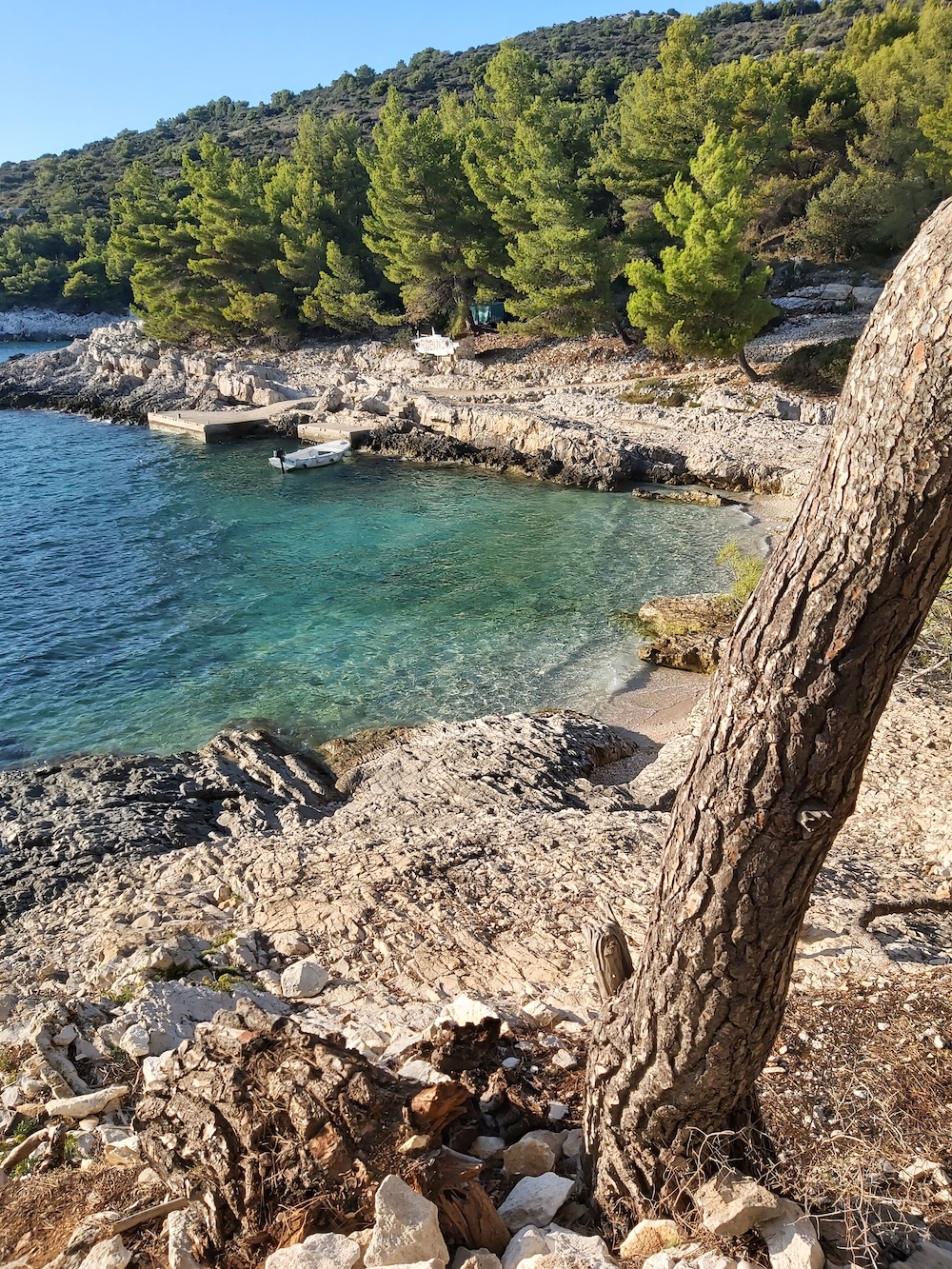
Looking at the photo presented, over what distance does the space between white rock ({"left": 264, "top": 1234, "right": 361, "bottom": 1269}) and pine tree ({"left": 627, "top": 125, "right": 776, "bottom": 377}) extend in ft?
97.4

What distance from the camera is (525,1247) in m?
3.21

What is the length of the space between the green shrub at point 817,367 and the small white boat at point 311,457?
1664 cm

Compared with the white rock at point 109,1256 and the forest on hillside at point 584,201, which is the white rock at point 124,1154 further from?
the forest on hillside at point 584,201

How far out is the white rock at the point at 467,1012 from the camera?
15.9ft

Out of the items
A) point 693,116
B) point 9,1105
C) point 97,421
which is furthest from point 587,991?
point 97,421

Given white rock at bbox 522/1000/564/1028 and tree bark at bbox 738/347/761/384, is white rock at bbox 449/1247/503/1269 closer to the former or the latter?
white rock at bbox 522/1000/564/1028

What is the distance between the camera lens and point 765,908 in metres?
3.11

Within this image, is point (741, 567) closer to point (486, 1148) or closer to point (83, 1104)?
point (486, 1148)

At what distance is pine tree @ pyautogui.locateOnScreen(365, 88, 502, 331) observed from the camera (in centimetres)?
4125

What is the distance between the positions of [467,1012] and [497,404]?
31273mm

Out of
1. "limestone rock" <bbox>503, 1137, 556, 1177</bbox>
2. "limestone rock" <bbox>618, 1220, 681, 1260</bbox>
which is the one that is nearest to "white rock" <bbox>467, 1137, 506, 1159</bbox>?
"limestone rock" <bbox>503, 1137, 556, 1177</bbox>

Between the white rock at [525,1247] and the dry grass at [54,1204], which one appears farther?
the dry grass at [54,1204]

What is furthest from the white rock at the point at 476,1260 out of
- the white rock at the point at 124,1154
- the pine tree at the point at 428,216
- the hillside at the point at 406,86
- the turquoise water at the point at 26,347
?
the hillside at the point at 406,86

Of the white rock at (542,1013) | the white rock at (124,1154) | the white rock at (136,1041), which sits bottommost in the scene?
the white rock at (542,1013)
